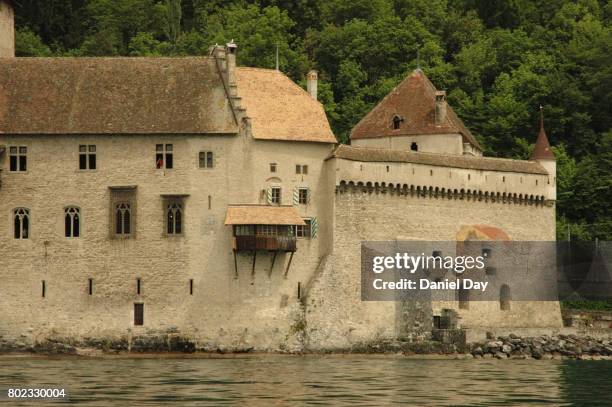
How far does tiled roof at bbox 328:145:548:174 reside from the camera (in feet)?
→ 245

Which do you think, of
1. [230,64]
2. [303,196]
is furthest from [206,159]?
[303,196]

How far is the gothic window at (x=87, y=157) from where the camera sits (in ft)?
237

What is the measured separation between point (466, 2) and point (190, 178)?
54.0 metres

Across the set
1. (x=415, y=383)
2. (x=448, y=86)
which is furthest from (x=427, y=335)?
(x=448, y=86)

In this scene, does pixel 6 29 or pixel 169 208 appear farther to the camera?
pixel 6 29

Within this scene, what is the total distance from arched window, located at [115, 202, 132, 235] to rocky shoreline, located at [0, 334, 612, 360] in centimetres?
417

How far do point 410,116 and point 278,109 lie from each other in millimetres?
10361

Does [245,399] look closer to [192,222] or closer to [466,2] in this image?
[192,222]

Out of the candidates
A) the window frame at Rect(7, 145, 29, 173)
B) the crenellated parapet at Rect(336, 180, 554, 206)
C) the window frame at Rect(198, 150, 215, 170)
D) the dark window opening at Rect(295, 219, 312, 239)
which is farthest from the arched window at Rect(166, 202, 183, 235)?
the crenellated parapet at Rect(336, 180, 554, 206)

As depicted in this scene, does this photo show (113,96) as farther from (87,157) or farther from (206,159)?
(206,159)

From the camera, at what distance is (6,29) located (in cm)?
7650

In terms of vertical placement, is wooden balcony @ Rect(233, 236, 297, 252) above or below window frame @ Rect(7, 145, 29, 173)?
below

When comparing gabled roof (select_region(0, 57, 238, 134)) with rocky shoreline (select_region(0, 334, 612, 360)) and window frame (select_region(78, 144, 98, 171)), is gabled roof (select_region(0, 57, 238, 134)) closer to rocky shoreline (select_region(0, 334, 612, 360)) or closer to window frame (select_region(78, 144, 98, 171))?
window frame (select_region(78, 144, 98, 171))

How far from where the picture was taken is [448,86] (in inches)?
4107
